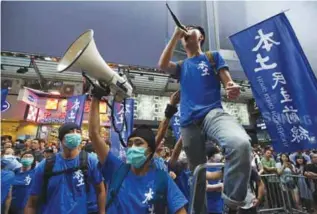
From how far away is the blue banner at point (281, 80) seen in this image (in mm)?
3061

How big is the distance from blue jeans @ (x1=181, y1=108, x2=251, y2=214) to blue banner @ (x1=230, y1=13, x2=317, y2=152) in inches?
72.7

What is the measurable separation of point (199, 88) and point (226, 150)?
21.2 inches

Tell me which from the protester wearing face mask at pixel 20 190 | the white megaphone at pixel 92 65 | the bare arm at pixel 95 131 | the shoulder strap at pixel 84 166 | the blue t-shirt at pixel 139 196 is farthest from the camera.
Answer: the protester wearing face mask at pixel 20 190

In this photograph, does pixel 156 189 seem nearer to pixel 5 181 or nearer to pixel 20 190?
pixel 5 181

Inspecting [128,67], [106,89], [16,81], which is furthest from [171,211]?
[16,81]

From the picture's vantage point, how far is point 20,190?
148 inches

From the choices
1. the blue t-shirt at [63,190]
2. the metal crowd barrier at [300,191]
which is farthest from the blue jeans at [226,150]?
the metal crowd barrier at [300,191]

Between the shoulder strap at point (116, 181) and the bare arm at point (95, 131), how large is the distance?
164 mm

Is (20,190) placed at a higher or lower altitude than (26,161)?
lower

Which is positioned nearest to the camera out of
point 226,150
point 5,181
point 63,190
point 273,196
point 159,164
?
point 226,150

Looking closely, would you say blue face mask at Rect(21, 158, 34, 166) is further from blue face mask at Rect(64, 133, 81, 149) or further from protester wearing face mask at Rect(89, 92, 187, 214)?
protester wearing face mask at Rect(89, 92, 187, 214)

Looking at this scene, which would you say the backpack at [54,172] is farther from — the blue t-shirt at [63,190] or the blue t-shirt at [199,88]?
the blue t-shirt at [199,88]

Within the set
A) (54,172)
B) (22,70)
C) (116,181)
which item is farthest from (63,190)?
(22,70)

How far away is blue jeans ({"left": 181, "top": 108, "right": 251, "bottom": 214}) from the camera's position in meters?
1.32
